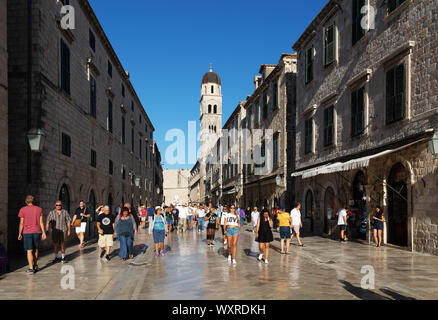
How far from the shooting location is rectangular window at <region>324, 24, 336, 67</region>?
62.9 ft

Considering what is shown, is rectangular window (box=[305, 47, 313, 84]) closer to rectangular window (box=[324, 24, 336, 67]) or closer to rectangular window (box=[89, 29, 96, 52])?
rectangular window (box=[324, 24, 336, 67])

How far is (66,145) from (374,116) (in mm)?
12364

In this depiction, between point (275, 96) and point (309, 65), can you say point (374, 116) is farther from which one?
point (275, 96)

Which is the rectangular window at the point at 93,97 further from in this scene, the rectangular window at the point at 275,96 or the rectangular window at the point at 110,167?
the rectangular window at the point at 275,96

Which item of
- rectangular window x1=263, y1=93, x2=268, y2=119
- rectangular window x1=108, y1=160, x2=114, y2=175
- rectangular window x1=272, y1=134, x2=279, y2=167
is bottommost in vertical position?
rectangular window x1=108, y1=160, x2=114, y2=175

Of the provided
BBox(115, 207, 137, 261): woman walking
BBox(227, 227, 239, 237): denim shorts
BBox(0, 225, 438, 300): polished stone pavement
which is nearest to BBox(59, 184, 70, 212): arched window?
BBox(0, 225, 438, 300): polished stone pavement

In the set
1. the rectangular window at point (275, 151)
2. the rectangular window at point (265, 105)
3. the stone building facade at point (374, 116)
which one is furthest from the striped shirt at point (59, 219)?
the rectangular window at point (265, 105)

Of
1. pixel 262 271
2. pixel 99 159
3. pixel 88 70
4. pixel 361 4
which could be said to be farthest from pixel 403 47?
pixel 99 159

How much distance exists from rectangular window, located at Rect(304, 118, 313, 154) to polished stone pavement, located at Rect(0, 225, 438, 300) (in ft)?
30.5

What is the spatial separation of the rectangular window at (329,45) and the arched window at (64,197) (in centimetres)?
1327

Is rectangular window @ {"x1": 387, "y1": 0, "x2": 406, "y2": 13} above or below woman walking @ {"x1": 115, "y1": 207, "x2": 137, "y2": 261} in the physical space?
above

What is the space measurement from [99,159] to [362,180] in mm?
14128

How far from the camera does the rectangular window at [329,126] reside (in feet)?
62.6

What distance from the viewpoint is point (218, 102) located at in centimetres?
10050
